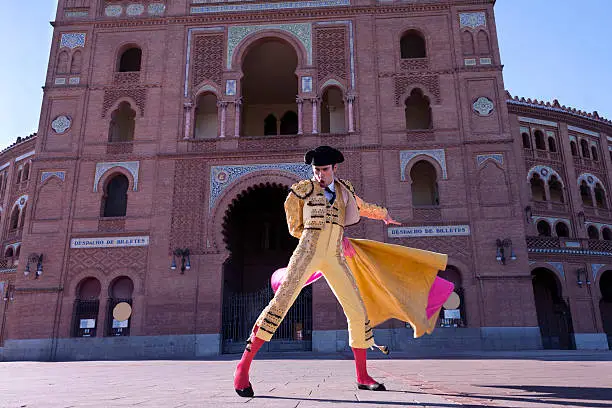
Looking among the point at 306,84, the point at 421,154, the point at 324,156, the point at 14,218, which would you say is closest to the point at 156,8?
the point at 306,84

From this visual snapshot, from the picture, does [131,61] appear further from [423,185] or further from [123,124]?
[423,185]

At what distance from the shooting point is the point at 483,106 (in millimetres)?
15234

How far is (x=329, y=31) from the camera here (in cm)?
1642

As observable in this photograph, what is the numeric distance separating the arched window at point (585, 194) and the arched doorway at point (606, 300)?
3.88 m

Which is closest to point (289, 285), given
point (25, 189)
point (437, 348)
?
point (437, 348)

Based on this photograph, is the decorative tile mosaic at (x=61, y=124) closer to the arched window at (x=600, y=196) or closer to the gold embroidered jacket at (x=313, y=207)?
the gold embroidered jacket at (x=313, y=207)

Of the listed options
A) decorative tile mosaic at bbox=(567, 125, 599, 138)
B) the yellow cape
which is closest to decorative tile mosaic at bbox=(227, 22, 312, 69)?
the yellow cape

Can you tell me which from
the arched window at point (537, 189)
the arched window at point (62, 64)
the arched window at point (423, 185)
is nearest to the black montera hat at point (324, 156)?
the arched window at point (423, 185)

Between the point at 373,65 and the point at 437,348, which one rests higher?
the point at 373,65

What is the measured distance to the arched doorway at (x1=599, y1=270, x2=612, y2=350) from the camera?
19.8 meters

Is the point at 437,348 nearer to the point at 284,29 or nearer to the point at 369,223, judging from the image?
the point at 369,223

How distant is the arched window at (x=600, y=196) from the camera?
22812 mm

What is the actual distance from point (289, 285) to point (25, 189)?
23.9m

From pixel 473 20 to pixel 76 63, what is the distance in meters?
13.8
